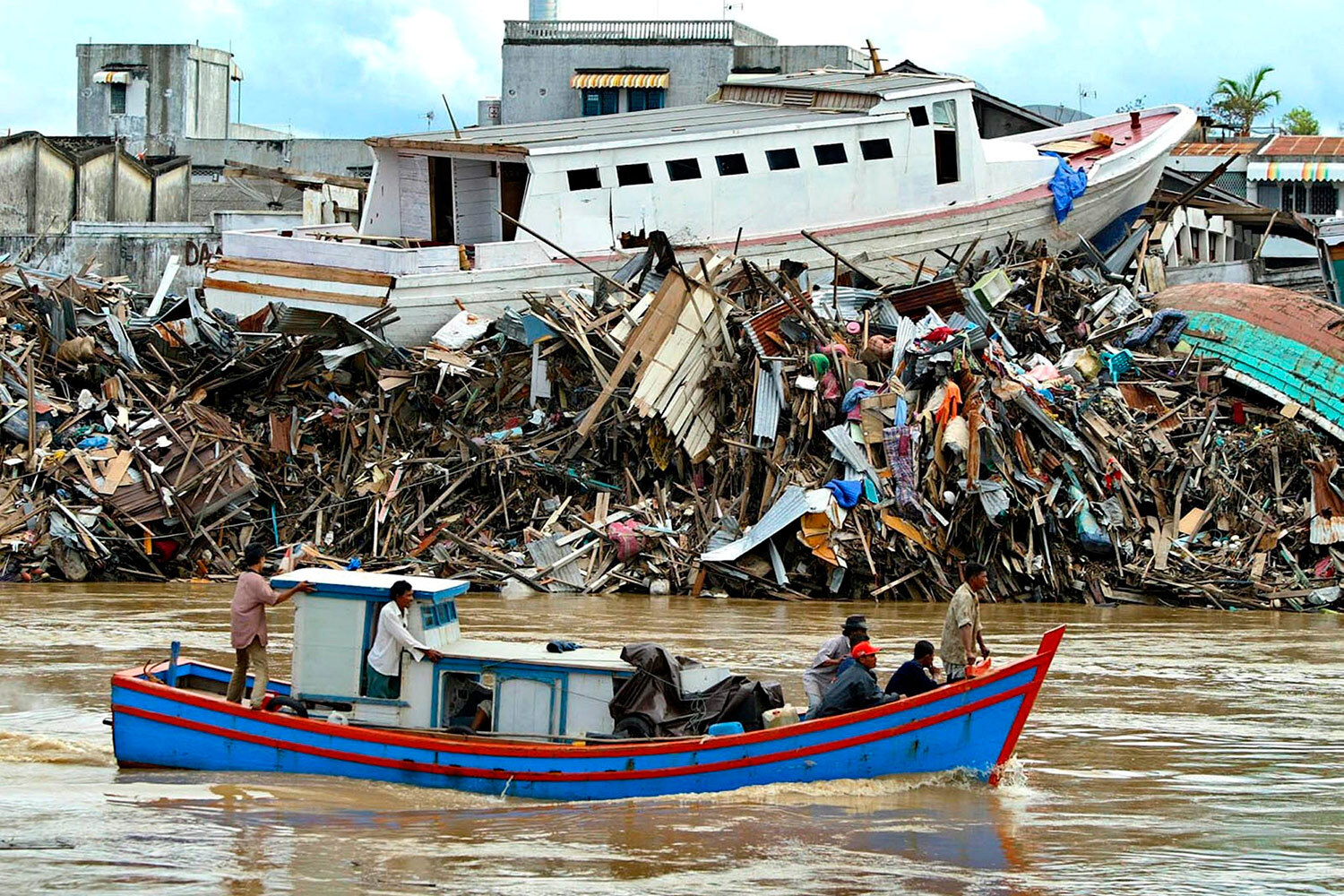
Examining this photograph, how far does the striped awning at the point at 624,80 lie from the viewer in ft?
136

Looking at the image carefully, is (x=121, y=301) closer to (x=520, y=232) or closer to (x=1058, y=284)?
(x=520, y=232)

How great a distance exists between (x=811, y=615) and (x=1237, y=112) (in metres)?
47.7

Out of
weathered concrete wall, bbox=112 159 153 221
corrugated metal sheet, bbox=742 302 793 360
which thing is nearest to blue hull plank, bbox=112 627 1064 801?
corrugated metal sheet, bbox=742 302 793 360

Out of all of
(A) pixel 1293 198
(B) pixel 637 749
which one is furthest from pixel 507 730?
(A) pixel 1293 198

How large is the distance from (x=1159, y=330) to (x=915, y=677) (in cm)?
1425

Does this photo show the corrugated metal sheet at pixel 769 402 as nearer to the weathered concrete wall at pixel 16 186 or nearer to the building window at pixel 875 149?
the building window at pixel 875 149

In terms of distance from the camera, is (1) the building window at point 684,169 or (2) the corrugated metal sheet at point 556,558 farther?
(1) the building window at point 684,169

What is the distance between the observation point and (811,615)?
1970 cm

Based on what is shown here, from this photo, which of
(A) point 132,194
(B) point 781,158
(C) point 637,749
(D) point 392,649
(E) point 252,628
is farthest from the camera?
(A) point 132,194

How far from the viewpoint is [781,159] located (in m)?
27.0

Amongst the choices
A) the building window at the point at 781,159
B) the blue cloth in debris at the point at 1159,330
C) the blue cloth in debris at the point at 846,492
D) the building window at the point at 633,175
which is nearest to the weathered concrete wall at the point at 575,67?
the building window at the point at 781,159

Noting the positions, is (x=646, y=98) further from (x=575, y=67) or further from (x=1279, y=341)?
(x=1279, y=341)

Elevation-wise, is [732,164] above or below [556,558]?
above

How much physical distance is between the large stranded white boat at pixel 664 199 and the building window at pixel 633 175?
22 millimetres
